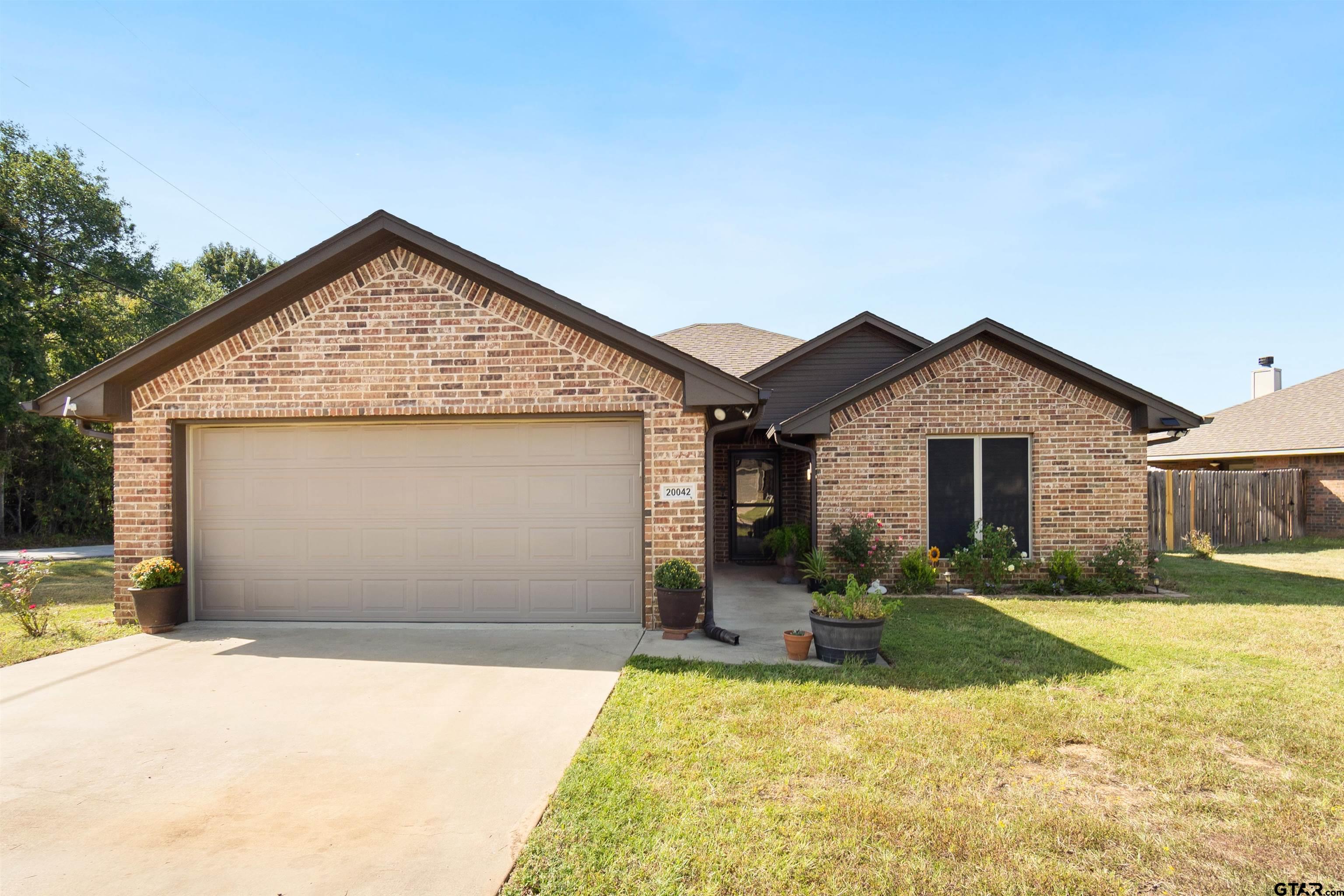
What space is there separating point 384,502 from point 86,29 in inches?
353

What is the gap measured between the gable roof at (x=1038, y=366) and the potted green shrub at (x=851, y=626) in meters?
4.17

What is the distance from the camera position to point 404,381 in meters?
8.12

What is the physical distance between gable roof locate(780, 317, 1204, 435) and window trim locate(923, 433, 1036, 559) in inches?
44.9

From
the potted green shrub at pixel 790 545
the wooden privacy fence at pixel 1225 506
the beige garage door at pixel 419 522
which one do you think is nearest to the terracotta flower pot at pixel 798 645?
the beige garage door at pixel 419 522

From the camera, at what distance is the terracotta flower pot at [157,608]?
7848mm

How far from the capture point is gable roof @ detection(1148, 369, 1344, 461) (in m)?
18.6

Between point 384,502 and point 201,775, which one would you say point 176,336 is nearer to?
point 384,502

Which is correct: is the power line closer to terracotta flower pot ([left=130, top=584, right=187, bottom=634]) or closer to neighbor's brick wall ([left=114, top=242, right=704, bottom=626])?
neighbor's brick wall ([left=114, top=242, right=704, bottom=626])

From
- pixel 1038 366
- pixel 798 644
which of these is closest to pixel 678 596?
pixel 798 644

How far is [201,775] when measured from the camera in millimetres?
4242

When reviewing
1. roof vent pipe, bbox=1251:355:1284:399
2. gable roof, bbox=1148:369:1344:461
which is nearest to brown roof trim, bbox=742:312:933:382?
gable roof, bbox=1148:369:1344:461

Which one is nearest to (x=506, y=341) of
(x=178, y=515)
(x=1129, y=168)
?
(x=178, y=515)

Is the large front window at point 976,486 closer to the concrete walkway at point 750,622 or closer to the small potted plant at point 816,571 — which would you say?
the small potted plant at point 816,571

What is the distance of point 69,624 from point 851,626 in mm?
9323
